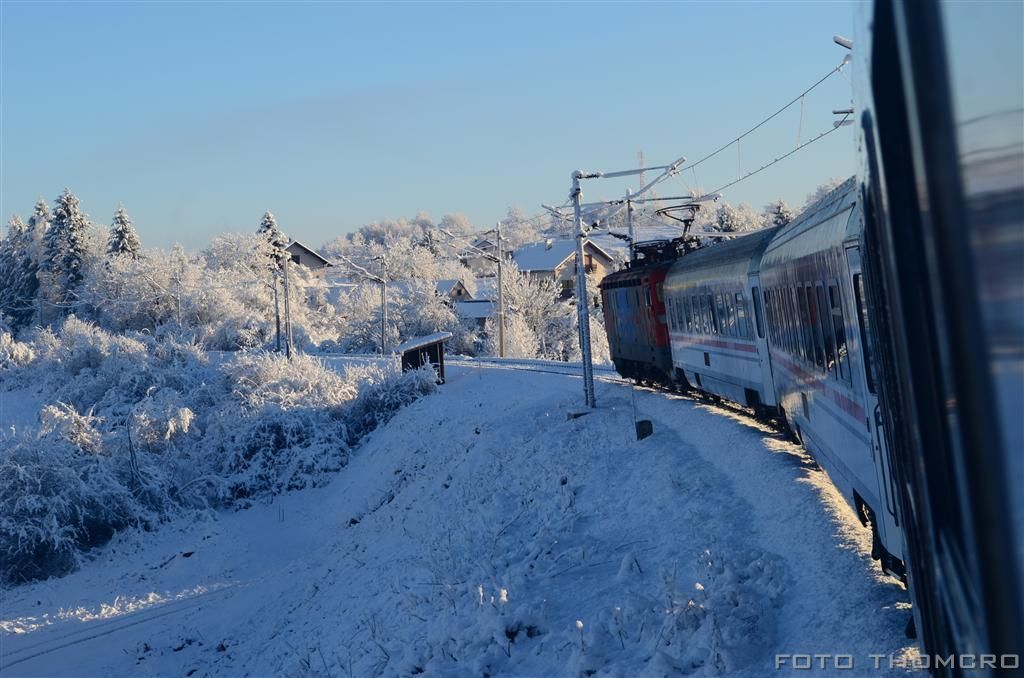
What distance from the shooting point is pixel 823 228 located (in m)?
8.60

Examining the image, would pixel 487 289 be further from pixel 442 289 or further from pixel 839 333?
pixel 839 333

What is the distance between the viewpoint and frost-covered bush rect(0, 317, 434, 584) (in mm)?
28516

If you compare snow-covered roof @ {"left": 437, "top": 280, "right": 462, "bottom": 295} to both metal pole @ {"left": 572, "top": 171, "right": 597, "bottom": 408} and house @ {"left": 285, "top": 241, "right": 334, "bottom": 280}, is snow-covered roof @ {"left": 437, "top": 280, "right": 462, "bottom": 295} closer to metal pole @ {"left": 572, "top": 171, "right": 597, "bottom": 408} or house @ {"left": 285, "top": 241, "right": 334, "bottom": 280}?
house @ {"left": 285, "top": 241, "right": 334, "bottom": 280}

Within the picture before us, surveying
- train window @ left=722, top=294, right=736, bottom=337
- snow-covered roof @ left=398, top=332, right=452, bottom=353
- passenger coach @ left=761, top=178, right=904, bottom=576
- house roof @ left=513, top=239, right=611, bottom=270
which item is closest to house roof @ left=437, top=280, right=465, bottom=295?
house roof @ left=513, top=239, right=611, bottom=270

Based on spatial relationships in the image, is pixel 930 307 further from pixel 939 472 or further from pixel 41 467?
pixel 41 467

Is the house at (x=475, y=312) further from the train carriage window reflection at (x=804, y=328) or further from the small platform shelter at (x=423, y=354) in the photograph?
the train carriage window reflection at (x=804, y=328)

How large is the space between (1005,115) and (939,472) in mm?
811

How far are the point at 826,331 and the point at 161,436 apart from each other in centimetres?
3087

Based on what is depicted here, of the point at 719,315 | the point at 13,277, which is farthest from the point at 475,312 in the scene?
the point at 719,315

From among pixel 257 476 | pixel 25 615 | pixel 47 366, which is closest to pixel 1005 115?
pixel 25 615

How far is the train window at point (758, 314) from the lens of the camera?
14.4 meters

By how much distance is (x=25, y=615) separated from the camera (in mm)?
22688

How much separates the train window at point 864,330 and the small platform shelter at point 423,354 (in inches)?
1315

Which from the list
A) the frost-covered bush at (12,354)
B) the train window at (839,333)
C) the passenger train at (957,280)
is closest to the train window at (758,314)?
the train window at (839,333)
